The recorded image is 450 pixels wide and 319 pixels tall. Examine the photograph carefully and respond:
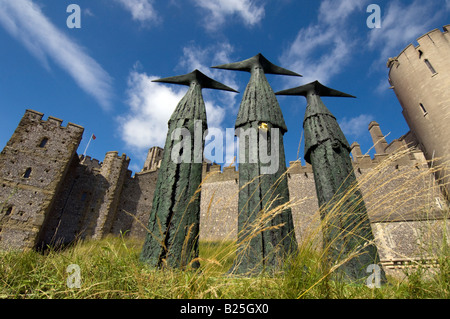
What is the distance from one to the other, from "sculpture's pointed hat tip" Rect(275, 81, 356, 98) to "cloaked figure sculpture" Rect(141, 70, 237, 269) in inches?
71.4

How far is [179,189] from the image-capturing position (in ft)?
8.98

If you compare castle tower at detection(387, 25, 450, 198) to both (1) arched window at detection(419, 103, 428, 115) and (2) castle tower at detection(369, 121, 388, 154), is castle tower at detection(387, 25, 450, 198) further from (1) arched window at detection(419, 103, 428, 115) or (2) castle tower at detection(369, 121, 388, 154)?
(2) castle tower at detection(369, 121, 388, 154)

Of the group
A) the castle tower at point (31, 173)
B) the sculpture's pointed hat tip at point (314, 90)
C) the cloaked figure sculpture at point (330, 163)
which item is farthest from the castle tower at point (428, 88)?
the castle tower at point (31, 173)

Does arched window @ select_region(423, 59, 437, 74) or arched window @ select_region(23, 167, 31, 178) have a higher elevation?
arched window @ select_region(423, 59, 437, 74)

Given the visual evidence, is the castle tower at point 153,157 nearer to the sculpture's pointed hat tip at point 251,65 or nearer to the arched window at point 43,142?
the arched window at point 43,142

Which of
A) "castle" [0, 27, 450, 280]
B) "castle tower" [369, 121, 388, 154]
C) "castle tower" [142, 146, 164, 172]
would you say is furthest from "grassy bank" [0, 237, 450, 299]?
"castle tower" [142, 146, 164, 172]

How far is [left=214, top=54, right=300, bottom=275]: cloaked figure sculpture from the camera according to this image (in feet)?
7.96

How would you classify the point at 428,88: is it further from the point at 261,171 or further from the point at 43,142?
the point at 43,142

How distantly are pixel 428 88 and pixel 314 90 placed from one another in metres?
12.8

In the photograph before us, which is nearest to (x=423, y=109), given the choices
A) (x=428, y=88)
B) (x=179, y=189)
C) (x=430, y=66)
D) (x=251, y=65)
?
(x=428, y=88)

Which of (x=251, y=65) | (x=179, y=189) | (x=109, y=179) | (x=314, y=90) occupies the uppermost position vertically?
(x=109, y=179)
